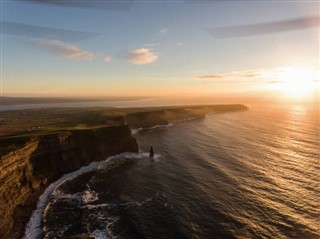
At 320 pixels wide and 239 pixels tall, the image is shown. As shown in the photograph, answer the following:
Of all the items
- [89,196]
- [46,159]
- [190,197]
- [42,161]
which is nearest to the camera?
[190,197]

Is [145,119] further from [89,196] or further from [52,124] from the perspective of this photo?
[89,196]

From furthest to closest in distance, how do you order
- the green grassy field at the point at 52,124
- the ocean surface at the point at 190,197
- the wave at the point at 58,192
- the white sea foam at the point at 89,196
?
the green grassy field at the point at 52,124 → the white sea foam at the point at 89,196 → the wave at the point at 58,192 → the ocean surface at the point at 190,197

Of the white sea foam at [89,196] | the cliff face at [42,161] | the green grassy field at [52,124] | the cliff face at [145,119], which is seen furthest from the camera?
the cliff face at [145,119]

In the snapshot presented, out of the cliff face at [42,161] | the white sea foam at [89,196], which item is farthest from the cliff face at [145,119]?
the white sea foam at [89,196]

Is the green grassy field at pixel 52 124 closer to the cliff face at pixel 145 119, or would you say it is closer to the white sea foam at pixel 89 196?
the cliff face at pixel 145 119

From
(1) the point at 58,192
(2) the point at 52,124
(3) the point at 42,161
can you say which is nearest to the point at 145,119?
(2) the point at 52,124

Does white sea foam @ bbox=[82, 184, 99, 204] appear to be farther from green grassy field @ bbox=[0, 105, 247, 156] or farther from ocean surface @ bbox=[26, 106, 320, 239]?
green grassy field @ bbox=[0, 105, 247, 156]

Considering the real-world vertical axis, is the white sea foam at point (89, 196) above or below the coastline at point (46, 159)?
below
